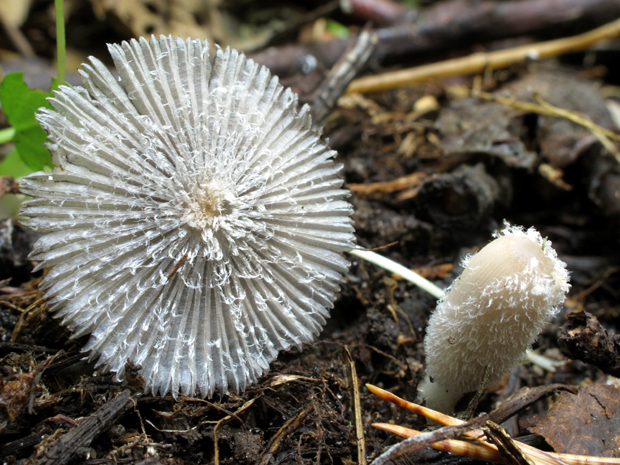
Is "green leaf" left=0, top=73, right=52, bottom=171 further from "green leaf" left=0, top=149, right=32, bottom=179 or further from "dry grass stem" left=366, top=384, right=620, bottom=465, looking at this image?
"dry grass stem" left=366, top=384, right=620, bottom=465

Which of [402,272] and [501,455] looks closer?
[501,455]

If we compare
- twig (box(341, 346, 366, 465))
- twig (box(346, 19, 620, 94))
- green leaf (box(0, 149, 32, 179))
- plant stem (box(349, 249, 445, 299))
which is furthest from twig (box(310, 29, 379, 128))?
green leaf (box(0, 149, 32, 179))

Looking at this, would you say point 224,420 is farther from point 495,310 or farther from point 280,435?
point 495,310

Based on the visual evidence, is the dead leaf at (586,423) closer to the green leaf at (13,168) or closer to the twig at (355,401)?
the twig at (355,401)

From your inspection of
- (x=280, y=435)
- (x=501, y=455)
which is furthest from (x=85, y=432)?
(x=501, y=455)

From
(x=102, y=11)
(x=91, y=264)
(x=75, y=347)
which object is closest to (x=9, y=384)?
(x=75, y=347)

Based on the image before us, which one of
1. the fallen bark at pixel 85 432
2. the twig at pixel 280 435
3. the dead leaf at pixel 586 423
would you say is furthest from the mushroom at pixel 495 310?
the fallen bark at pixel 85 432
